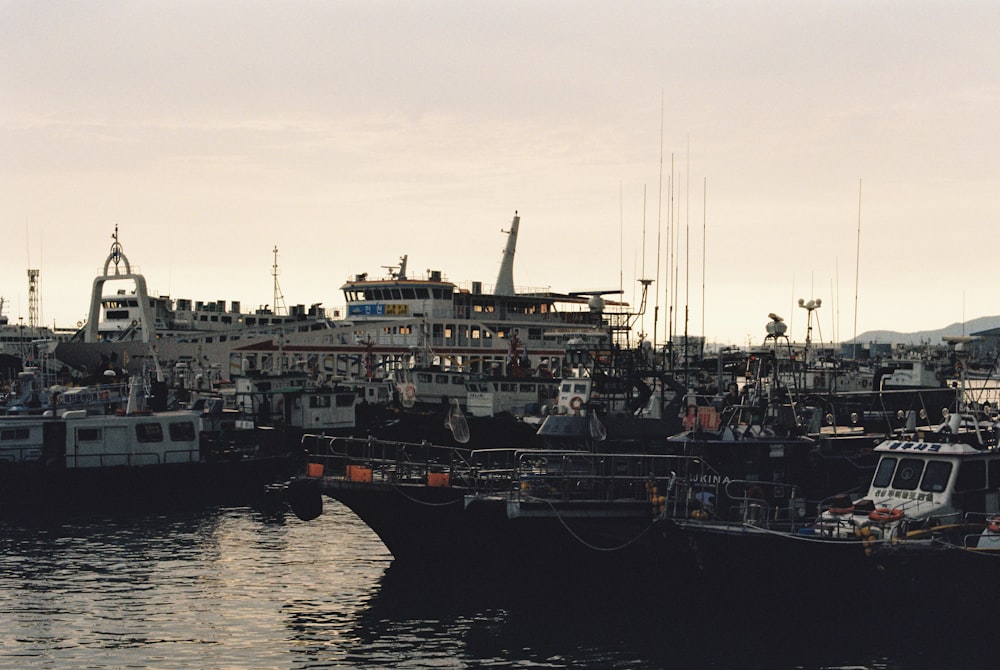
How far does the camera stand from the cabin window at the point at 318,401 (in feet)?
221

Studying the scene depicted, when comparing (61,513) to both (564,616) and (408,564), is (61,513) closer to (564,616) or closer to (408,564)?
(408,564)

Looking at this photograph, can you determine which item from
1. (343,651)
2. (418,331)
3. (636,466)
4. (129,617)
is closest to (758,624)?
(636,466)

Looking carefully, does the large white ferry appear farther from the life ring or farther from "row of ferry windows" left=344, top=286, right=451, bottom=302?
the life ring

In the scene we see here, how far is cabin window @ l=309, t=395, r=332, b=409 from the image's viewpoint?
221 ft

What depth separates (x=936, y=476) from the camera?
2936 centimetres

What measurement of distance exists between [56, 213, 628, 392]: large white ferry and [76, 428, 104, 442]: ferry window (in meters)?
39.6

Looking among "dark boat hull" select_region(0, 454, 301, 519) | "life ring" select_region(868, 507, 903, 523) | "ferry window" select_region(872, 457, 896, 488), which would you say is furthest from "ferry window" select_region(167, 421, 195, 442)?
"life ring" select_region(868, 507, 903, 523)

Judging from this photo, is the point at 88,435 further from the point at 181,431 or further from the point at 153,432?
the point at 181,431

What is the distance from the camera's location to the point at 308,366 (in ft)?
322

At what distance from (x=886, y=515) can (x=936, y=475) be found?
2.52m

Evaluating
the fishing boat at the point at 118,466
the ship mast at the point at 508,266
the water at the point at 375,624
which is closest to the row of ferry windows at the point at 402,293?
the ship mast at the point at 508,266

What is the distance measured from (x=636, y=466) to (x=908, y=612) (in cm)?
1002

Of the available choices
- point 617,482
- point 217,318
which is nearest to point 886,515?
point 617,482

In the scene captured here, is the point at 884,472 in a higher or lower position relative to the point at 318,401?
lower
